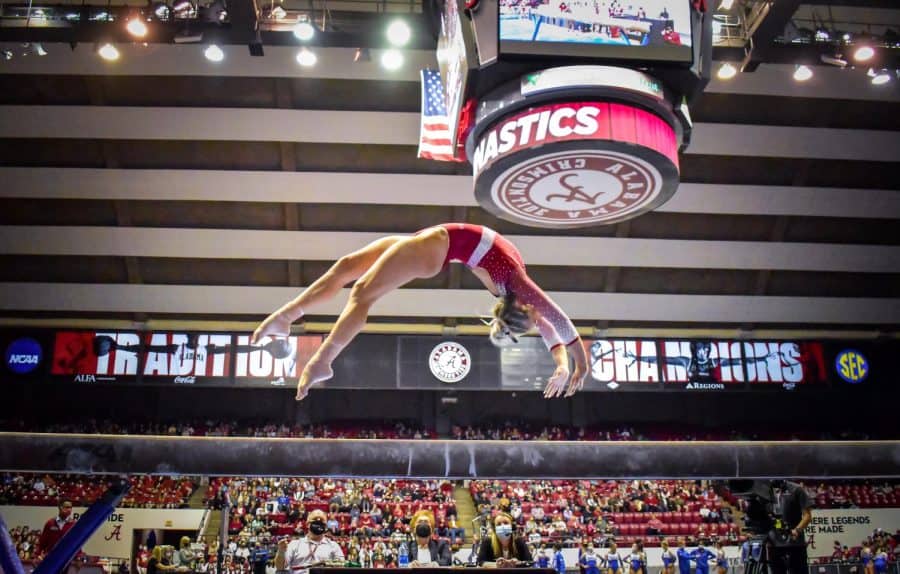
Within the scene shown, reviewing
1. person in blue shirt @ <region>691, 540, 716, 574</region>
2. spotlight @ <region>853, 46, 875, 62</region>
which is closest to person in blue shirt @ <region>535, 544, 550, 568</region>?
person in blue shirt @ <region>691, 540, 716, 574</region>

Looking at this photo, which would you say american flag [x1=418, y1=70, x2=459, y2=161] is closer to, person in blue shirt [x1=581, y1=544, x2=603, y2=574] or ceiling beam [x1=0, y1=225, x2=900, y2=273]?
ceiling beam [x1=0, y1=225, x2=900, y2=273]

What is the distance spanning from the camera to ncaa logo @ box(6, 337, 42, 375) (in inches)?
606

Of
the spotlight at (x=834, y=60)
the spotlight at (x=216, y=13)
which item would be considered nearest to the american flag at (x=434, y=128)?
the spotlight at (x=216, y=13)

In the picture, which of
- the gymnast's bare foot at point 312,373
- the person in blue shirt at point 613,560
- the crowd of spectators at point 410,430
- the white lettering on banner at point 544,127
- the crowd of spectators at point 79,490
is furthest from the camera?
the crowd of spectators at point 410,430

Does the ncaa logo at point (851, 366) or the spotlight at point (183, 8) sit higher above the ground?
the spotlight at point (183, 8)

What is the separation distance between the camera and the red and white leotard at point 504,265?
3.97m

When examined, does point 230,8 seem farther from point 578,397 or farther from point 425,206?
point 578,397

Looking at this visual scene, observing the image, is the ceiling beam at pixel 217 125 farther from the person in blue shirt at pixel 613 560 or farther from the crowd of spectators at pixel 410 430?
the person in blue shirt at pixel 613 560

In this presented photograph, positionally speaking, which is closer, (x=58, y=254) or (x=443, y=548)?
(x=443, y=548)

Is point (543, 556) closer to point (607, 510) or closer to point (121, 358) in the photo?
point (607, 510)

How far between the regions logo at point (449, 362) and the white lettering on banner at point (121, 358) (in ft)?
21.7

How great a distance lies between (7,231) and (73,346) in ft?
9.24

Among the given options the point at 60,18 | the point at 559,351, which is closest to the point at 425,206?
the point at 60,18

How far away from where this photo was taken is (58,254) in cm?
1512
